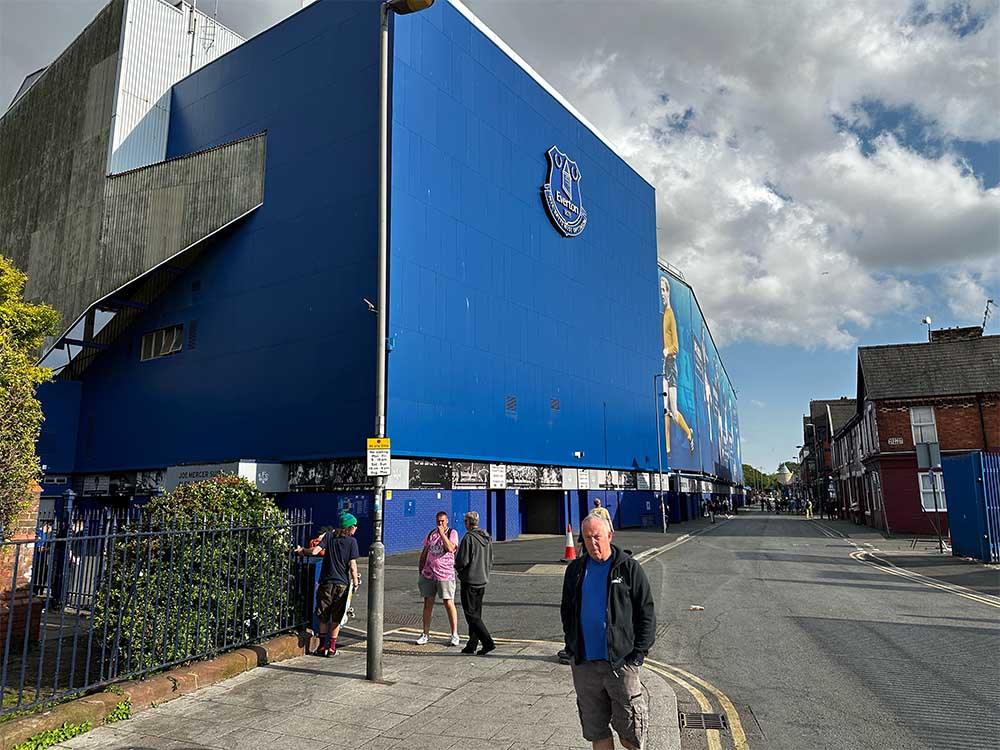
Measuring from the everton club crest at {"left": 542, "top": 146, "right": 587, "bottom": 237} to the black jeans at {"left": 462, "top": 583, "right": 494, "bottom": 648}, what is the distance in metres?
29.5

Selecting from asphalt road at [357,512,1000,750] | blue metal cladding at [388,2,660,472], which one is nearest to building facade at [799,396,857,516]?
blue metal cladding at [388,2,660,472]

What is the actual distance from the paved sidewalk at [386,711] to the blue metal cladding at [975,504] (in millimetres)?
15208

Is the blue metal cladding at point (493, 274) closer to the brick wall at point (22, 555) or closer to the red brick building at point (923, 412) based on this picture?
the red brick building at point (923, 412)

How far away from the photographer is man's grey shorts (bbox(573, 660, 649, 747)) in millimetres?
4391

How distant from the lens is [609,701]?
15.0ft

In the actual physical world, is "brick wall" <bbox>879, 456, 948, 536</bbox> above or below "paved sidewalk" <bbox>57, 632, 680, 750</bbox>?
above

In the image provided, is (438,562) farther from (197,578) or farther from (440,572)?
(197,578)

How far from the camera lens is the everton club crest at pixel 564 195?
35812 mm

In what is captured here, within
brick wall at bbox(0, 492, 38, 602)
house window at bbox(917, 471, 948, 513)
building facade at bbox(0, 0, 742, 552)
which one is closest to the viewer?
brick wall at bbox(0, 492, 38, 602)

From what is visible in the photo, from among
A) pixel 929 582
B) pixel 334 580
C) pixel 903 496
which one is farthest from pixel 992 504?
pixel 334 580

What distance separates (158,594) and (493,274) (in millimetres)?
24701

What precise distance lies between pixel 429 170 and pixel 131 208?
1560cm

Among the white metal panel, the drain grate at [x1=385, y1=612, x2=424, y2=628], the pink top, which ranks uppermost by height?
the white metal panel

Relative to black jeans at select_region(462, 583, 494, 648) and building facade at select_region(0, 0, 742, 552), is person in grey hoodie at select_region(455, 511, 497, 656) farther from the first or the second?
building facade at select_region(0, 0, 742, 552)
